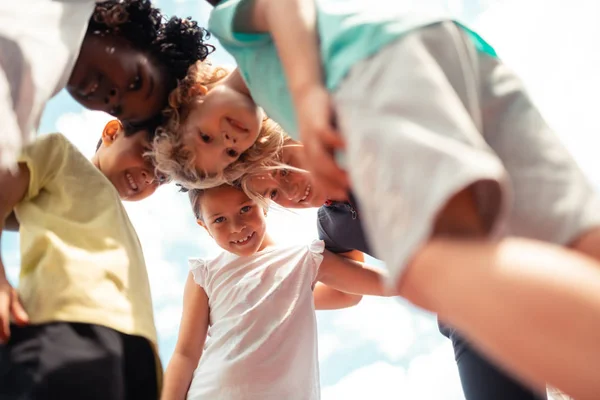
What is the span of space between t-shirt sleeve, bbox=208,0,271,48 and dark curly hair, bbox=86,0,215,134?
219 mm

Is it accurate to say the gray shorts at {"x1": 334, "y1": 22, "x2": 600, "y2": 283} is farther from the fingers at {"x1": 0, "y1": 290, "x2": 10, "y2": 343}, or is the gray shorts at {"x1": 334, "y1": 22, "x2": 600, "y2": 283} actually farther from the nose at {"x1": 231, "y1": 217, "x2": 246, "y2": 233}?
the nose at {"x1": 231, "y1": 217, "x2": 246, "y2": 233}

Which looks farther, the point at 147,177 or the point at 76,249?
the point at 147,177

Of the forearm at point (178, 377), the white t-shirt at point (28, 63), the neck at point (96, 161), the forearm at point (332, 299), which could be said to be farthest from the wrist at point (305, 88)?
the forearm at point (332, 299)

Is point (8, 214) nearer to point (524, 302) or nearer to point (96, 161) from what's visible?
point (96, 161)

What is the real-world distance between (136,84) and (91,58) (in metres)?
0.08

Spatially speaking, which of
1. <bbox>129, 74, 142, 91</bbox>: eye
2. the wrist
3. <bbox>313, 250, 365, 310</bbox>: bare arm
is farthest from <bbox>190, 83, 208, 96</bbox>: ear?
<bbox>313, 250, 365, 310</bbox>: bare arm

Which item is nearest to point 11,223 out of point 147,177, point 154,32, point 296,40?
point 147,177

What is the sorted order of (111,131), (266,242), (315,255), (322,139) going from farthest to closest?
(266,242) → (315,255) → (111,131) → (322,139)

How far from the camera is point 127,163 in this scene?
3.59 feet

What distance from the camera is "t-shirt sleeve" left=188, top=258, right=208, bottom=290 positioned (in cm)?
145

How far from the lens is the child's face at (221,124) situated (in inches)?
40.8

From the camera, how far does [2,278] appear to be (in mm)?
685

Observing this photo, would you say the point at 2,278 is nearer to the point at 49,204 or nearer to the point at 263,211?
the point at 49,204

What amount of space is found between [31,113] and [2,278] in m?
0.21
